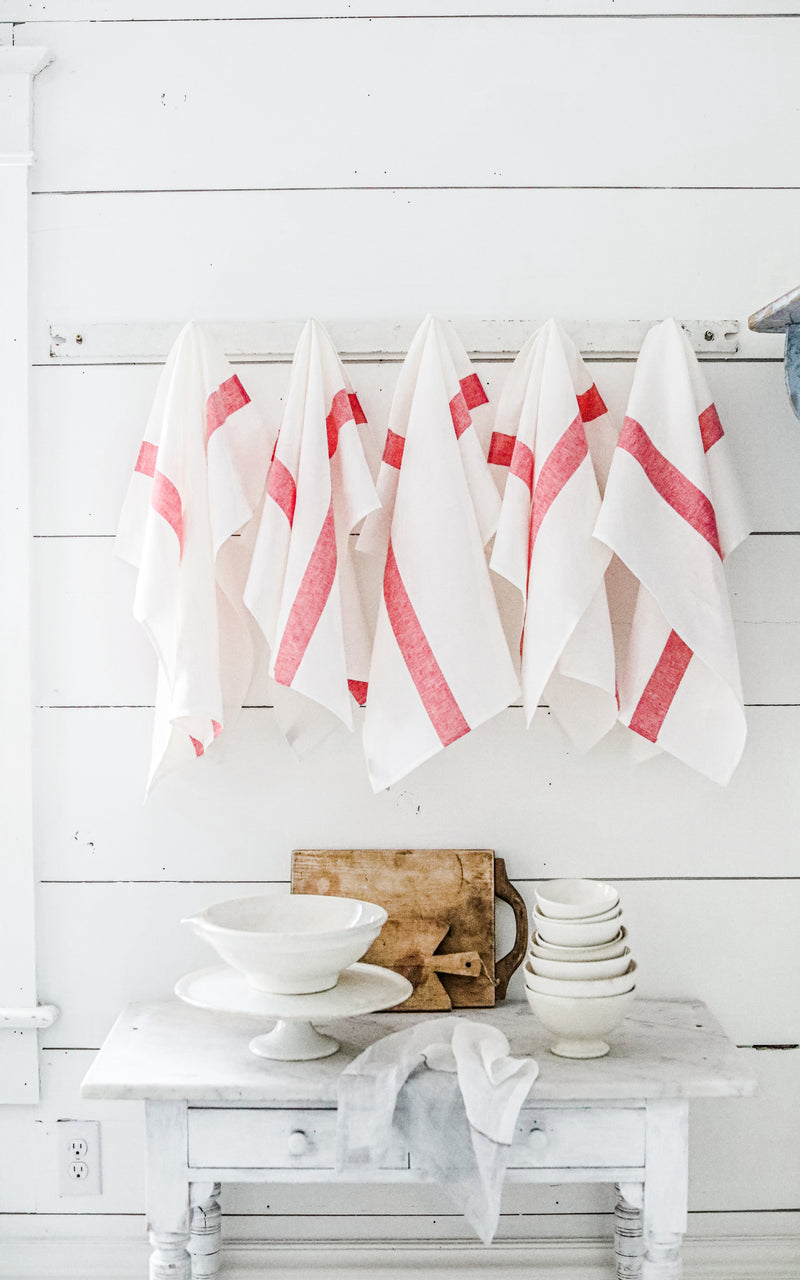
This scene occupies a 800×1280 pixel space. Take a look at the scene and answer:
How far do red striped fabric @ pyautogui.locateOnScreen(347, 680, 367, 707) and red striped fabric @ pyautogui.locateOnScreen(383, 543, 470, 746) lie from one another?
0.33ft

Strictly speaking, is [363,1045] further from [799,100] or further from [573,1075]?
[799,100]

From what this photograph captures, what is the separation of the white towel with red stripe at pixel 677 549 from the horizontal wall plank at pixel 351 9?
1.38 feet

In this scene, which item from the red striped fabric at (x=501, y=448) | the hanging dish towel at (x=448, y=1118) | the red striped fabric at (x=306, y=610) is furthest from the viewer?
the red striped fabric at (x=501, y=448)

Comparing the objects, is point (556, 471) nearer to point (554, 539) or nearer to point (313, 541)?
point (554, 539)

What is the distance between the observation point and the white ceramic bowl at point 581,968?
48.0 inches

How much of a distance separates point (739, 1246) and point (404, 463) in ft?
3.60

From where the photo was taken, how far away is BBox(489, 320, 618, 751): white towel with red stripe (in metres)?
1.32

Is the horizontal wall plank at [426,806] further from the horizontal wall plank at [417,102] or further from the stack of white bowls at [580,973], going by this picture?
the horizontal wall plank at [417,102]

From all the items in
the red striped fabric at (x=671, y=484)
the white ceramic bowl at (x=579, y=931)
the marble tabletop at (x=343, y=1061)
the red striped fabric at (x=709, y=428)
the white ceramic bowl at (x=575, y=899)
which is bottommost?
the marble tabletop at (x=343, y=1061)

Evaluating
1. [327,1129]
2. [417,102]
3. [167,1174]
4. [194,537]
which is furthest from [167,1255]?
[417,102]

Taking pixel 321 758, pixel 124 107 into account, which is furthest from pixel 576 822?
pixel 124 107

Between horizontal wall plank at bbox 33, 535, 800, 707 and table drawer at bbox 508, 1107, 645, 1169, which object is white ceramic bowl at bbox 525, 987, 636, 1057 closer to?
table drawer at bbox 508, 1107, 645, 1169

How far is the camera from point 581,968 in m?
1.22

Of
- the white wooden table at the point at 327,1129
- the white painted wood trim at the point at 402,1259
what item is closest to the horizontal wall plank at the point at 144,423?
the white wooden table at the point at 327,1129
